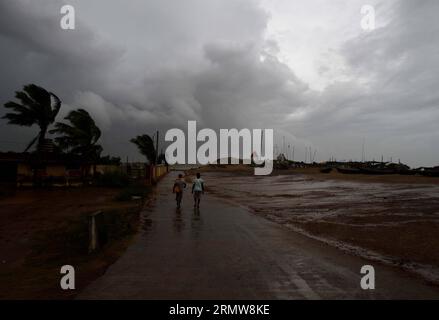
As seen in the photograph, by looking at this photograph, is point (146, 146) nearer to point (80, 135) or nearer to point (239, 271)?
point (80, 135)

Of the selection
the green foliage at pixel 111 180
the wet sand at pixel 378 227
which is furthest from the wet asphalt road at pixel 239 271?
the green foliage at pixel 111 180

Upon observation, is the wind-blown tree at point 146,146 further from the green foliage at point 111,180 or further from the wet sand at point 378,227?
the wet sand at point 378,227

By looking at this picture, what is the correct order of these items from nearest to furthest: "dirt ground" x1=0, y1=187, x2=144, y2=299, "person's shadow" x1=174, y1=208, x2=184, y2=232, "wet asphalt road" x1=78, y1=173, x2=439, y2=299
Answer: "wet asphalt road" x1=78, y1=173, x2=439, y2=299 < "dirt ground" x1=0, y1=187, x2=144, y2=299 < "person's shadow" x1=174, y1=208, x2=184, y2=232

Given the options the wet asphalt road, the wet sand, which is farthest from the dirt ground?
the wet sand

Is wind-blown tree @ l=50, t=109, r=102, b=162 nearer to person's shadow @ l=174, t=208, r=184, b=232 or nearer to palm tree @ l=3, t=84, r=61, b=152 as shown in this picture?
palm tree @ l=3, t=84, r=61, b=152

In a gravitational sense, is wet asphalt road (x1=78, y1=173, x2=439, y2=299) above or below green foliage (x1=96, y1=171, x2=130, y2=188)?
below

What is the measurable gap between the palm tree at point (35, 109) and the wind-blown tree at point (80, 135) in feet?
4.65

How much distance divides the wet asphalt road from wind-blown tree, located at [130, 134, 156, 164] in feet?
149

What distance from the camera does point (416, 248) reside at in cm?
924

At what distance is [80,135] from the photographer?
34.2m

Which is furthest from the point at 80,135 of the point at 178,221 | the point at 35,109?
the point at 178,221

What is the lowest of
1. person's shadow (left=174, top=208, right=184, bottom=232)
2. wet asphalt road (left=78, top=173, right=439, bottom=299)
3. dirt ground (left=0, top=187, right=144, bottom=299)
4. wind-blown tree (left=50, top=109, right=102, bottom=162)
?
dirt ground (left=0, top=187, right=144, bottom=299)

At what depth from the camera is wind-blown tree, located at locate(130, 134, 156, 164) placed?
55.7 metres

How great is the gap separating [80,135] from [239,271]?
3032 centimetres
